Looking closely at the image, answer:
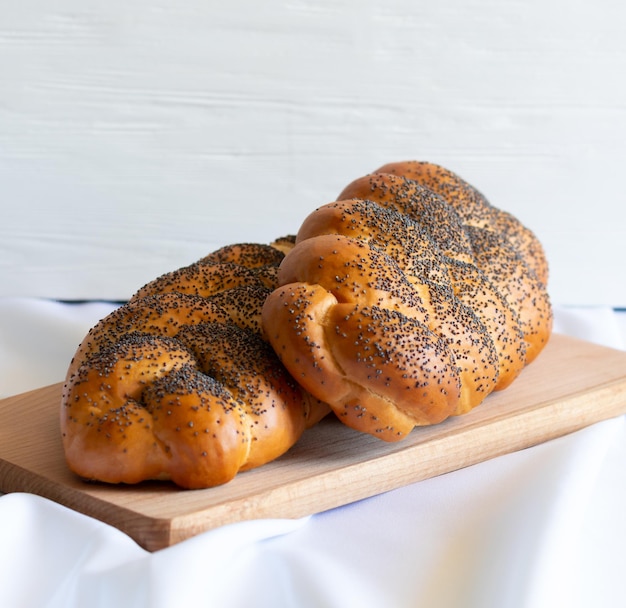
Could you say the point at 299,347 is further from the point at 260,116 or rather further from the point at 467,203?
the point at 260,116

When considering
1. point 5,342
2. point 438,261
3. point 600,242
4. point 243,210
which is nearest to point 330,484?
point 438,261

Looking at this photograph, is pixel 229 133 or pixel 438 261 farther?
pixel 229 133

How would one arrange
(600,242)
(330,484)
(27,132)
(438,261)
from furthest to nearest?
(600,242)
(27,132)
(438,261)
(330,484)

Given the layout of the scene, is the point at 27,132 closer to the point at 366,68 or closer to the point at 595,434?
the point at 366,68

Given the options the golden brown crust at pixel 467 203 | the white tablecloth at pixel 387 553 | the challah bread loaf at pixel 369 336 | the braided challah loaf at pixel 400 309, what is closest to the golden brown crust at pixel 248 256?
the braided challah loaf at pixel 400 309

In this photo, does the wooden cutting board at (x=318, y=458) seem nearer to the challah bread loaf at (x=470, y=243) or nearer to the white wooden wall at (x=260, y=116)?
the challah bread loaf at (x=470, y=243)

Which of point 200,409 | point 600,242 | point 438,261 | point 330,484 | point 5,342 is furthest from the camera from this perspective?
point 600,242

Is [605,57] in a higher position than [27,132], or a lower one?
higher
